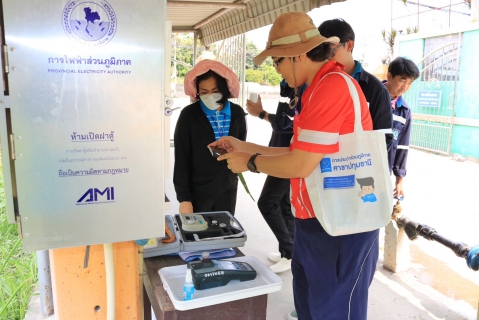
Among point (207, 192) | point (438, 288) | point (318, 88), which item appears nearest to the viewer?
point (318, 88)

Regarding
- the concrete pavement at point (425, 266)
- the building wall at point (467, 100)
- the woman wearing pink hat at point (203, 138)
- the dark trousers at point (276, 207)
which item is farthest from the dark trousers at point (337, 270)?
the building wall at point (467, 100)

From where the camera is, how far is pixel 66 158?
1.11 m

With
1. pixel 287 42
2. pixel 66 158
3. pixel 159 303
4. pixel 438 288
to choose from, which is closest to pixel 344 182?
pixel 287 42

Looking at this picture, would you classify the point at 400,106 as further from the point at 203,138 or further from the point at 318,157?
the point at 318,157

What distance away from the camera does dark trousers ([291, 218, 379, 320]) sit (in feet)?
5.08

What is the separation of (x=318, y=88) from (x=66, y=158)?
0.88 m

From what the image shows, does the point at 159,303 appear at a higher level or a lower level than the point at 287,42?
lower

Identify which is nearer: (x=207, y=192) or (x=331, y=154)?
(x=331, y=154)

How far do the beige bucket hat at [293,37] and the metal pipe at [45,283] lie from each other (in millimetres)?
2127

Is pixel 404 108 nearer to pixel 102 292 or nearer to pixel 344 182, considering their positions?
pixel 344 182

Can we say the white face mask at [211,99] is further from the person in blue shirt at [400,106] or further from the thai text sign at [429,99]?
the thai text sign at [429,99]

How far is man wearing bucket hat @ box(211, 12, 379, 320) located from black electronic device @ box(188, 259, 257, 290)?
0.33 m

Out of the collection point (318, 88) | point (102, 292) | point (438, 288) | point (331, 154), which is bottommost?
point (438, 288)

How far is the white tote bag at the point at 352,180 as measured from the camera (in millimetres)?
1464
